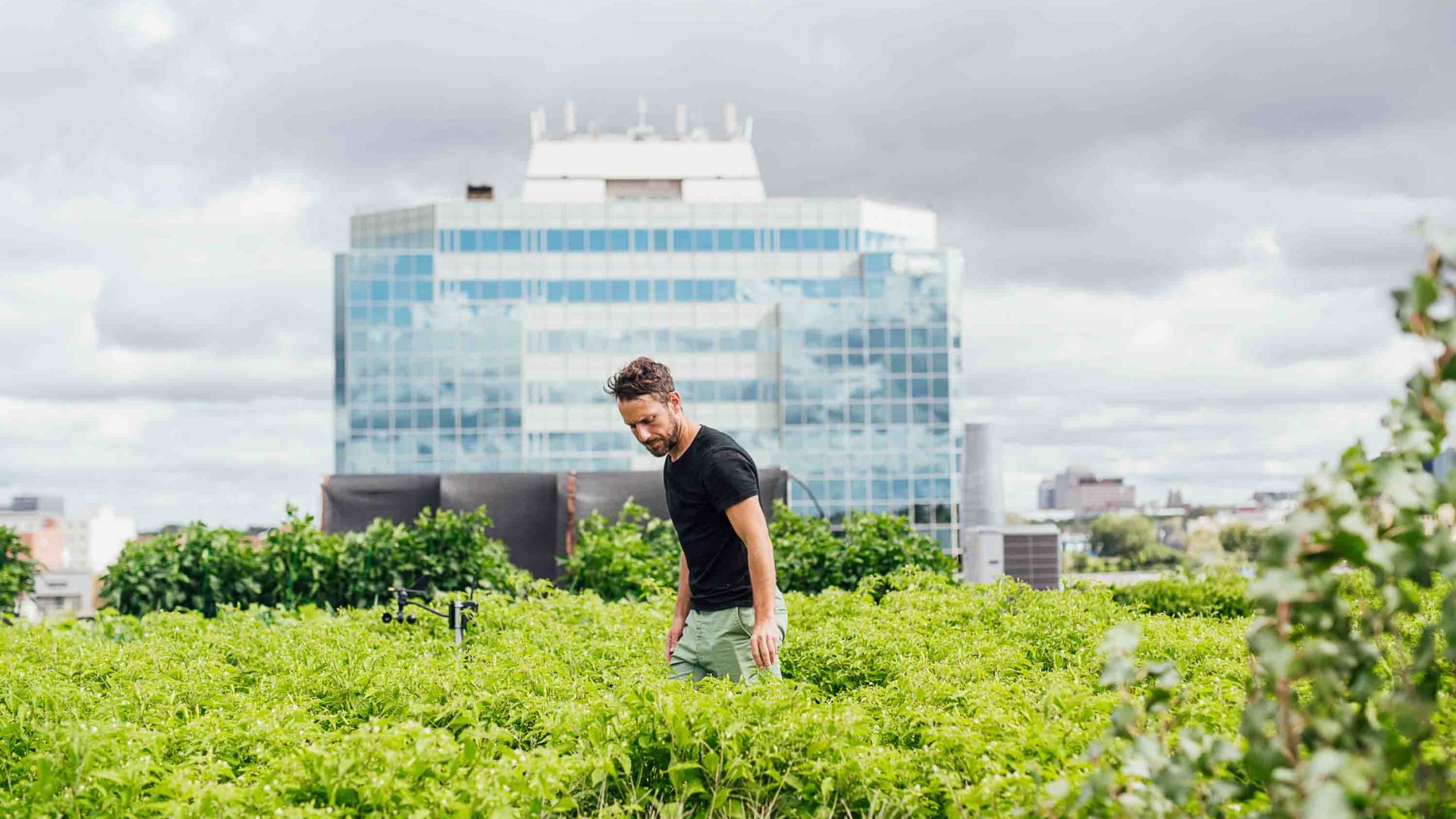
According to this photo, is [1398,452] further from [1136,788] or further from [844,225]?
[844,225]

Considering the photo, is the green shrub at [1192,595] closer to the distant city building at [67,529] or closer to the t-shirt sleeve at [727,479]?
the t-shirt sleeve at [727,479]

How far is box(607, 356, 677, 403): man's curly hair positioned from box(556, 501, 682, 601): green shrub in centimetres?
435

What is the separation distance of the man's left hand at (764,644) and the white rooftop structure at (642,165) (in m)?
50.9

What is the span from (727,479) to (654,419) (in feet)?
1.18

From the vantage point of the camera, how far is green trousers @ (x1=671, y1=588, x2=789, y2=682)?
451 centimetres

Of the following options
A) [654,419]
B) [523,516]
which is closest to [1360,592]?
[654,419]

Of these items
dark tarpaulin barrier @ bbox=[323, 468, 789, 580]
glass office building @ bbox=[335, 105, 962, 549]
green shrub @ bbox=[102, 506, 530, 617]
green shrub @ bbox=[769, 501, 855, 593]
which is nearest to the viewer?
green shrub @ bbox=[102, 506, 530, 617]

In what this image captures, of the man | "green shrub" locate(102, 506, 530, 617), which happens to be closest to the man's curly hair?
the man

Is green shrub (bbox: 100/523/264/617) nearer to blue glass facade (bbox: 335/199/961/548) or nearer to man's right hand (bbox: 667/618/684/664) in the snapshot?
man's right hand (bbox: 667/618/684/664)

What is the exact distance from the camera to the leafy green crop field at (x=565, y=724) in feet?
9.81

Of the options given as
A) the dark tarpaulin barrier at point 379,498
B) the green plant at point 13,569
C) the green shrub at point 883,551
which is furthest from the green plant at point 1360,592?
the green plant at point 13,569

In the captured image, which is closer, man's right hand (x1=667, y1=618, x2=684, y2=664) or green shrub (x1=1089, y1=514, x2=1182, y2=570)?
man's right hand (x1=667, y1=618, x2=684, y2=664)

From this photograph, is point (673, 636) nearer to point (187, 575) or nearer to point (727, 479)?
point (727, 479)

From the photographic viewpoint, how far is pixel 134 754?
128 inches
